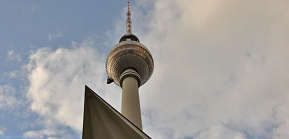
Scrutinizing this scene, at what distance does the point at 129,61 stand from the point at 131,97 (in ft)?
30.8

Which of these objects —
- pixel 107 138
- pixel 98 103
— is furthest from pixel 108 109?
pixel 107 138

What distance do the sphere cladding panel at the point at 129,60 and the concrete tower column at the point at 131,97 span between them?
1.83 meters

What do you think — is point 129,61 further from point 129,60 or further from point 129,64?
point 129,64

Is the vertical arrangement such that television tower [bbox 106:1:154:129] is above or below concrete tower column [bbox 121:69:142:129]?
above

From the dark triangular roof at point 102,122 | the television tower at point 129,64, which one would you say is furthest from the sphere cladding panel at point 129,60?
the dark triangular roof at point 102,122

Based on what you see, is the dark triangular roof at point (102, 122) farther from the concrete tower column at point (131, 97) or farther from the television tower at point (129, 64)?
Result: the television tower at point (129, 64)

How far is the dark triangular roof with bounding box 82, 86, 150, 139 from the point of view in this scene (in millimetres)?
5539

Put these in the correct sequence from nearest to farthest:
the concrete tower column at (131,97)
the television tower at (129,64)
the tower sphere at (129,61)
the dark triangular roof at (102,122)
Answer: the dark triangular roof at (102,122), the concrete tower column at (131,97), the television tower at (129,64), the tower sphere at (129,61)

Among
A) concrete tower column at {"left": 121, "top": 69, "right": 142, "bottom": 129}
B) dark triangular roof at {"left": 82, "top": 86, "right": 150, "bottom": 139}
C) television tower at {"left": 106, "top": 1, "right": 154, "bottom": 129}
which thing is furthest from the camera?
television tower at {"left": 106, "top": 1, "right": 154, "bottom": 129}

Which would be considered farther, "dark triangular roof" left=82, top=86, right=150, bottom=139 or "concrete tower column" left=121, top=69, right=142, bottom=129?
"concrete tower column" left=121, top=69, right=142, bottom=129

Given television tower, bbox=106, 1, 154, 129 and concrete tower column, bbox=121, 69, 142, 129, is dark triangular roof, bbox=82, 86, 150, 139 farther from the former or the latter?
television tower, bbox=106, 1, 154, 129

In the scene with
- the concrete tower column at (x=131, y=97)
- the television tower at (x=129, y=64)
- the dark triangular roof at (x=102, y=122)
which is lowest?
the dark triangular roof at (x=102, y=122)

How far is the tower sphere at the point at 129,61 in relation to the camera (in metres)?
54.7

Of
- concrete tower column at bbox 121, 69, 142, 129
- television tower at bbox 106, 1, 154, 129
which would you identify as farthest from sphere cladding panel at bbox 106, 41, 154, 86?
concrete tower column at bbox 121, 69, 142, 129
